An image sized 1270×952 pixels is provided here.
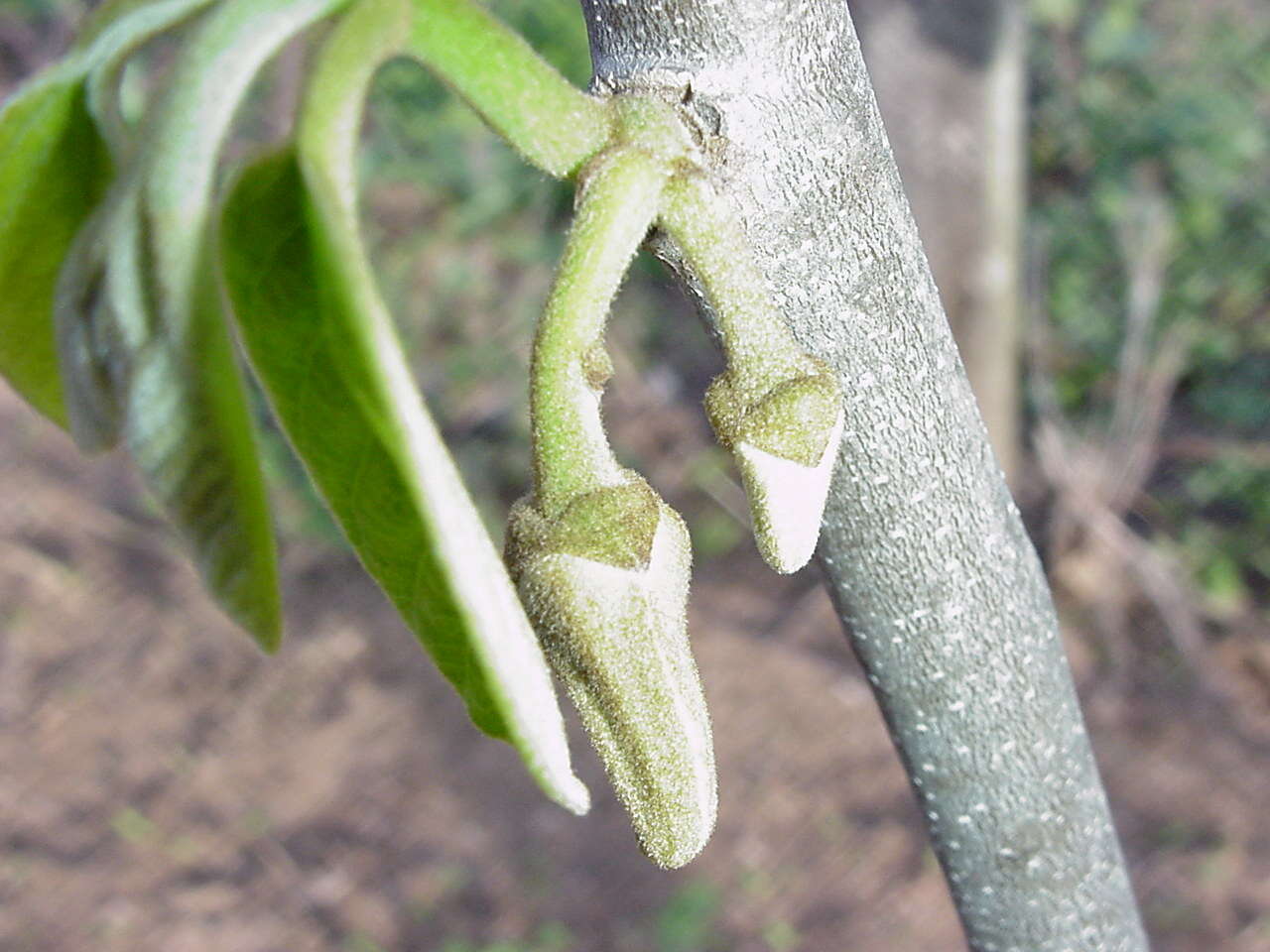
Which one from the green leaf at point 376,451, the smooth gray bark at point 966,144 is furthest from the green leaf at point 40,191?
the smooth gray bark at point 966,144

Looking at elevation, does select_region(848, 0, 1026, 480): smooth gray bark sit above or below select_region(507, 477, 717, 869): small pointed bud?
below

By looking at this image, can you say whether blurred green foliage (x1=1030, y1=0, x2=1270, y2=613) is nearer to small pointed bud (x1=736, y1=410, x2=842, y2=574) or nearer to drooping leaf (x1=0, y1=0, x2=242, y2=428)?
small pointed bud (x1=736, y1=410, x2=842, y2=574)

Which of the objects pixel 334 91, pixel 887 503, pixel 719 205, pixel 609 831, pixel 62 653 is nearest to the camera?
pixel 334 91

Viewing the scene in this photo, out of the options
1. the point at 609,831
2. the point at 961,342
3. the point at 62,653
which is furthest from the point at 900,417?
the point at 62,653

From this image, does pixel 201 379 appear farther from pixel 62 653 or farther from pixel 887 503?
pixel 62 653

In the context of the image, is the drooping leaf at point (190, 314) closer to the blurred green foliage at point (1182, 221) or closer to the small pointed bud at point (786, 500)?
the small pointed bud at point (786, 500)

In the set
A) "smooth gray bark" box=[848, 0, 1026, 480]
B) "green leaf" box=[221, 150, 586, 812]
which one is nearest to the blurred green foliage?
"smooth gray bark" box=[848, 0, 1026, 480]

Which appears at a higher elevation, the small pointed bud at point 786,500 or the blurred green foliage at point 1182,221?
the small pointed bud at point 786,500
